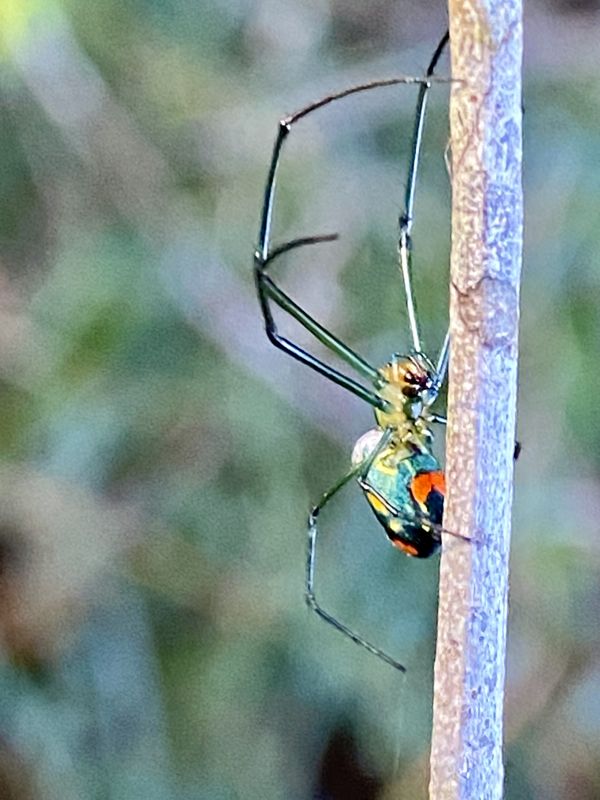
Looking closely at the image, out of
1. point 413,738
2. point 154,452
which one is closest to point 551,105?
point 154,452

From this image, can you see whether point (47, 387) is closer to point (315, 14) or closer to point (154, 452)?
point (154, 452)

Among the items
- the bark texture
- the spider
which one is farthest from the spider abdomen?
the bark texture

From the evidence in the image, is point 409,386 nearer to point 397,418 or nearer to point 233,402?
point 397,418

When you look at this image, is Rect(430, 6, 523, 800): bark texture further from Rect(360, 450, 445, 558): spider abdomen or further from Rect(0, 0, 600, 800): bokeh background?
Rect(0, 0, 600, 800): bokeh background

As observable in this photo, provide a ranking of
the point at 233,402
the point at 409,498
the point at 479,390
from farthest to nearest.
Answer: the point at 233,402
the point at 409,498
the point at 479,390

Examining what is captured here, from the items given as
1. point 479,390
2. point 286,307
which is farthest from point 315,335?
point 479,390
